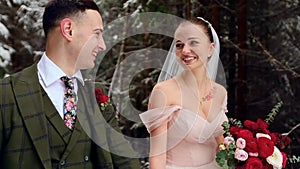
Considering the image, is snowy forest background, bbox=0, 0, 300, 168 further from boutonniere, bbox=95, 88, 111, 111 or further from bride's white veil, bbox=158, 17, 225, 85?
boutonniere, bbox=95, 88, 111, 111

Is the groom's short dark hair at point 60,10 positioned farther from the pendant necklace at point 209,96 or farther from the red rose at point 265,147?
the red rose at point 265,147

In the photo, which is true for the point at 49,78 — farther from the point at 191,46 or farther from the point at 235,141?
the point at 235,141

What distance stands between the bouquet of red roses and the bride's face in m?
0.31

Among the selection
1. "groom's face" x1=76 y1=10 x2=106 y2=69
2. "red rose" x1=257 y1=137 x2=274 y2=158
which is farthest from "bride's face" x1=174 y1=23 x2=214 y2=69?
"groom's face" x1=76 y1=10 x2=106 y2=69

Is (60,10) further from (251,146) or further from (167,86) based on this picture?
(251,146)

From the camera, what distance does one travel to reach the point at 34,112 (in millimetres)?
1600

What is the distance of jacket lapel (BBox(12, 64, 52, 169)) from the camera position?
158cm

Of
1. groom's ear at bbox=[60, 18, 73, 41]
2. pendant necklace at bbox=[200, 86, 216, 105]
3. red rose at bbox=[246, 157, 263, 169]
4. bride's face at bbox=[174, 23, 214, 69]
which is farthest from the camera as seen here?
pendant necklace at bbox=[200, 86, 216, 105]

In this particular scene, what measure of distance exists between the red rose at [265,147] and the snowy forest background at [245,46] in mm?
3255

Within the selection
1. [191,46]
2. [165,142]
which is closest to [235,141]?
[165,142]

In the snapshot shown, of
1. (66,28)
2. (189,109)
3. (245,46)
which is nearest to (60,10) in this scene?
(66,28)

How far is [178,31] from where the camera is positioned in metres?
2.24

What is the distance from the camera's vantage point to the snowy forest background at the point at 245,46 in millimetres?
5465

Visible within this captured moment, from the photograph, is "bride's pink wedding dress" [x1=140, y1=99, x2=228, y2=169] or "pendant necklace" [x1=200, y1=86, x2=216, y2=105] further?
"pendant necklace" [x1=200, y1=86, x2=216, y2=105]
